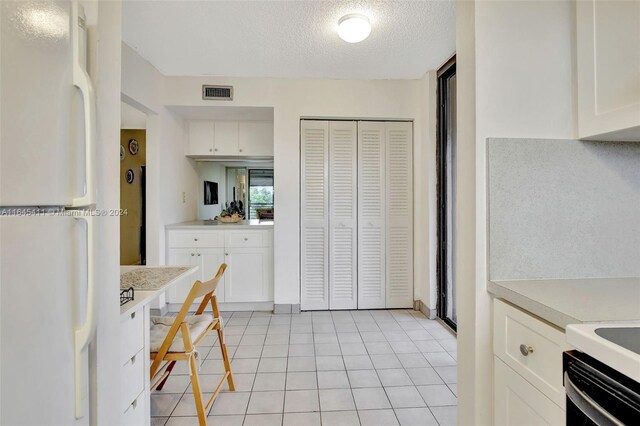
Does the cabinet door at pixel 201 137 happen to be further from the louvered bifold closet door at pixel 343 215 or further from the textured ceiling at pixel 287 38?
the louvered bifold closet door at pixel 343 215

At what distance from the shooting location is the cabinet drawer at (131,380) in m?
1.22

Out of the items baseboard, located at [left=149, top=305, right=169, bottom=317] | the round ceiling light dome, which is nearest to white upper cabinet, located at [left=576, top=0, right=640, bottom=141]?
the round ceiling light dome

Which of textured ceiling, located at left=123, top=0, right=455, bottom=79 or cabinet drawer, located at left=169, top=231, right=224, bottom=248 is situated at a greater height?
textured ceiling, located at left=123, top=0, right=455, bottom=79

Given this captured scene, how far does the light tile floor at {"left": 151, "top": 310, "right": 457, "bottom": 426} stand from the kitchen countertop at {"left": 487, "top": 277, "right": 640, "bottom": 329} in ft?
3.24

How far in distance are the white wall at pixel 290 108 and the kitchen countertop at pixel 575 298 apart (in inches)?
91.5

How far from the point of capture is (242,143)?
3.74 metres

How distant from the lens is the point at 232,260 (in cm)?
336

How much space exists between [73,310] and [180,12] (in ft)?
7.00

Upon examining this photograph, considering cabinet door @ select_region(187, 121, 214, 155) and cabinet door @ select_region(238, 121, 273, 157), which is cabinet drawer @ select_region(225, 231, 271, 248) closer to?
cabinet door @ select_region(238, 121, 273, 157)

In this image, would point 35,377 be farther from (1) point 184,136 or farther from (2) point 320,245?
(1) point 184,136

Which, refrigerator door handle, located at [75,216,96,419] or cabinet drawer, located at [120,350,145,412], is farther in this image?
cabinet drawer, located at [120,350,145,412]

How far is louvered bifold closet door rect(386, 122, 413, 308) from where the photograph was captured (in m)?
3.37

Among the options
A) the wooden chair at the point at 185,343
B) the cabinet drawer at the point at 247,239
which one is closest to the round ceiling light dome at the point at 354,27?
the wooden chair at the point at 185,343

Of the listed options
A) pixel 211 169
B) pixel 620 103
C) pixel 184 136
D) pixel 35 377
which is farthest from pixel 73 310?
pixel 211 169
